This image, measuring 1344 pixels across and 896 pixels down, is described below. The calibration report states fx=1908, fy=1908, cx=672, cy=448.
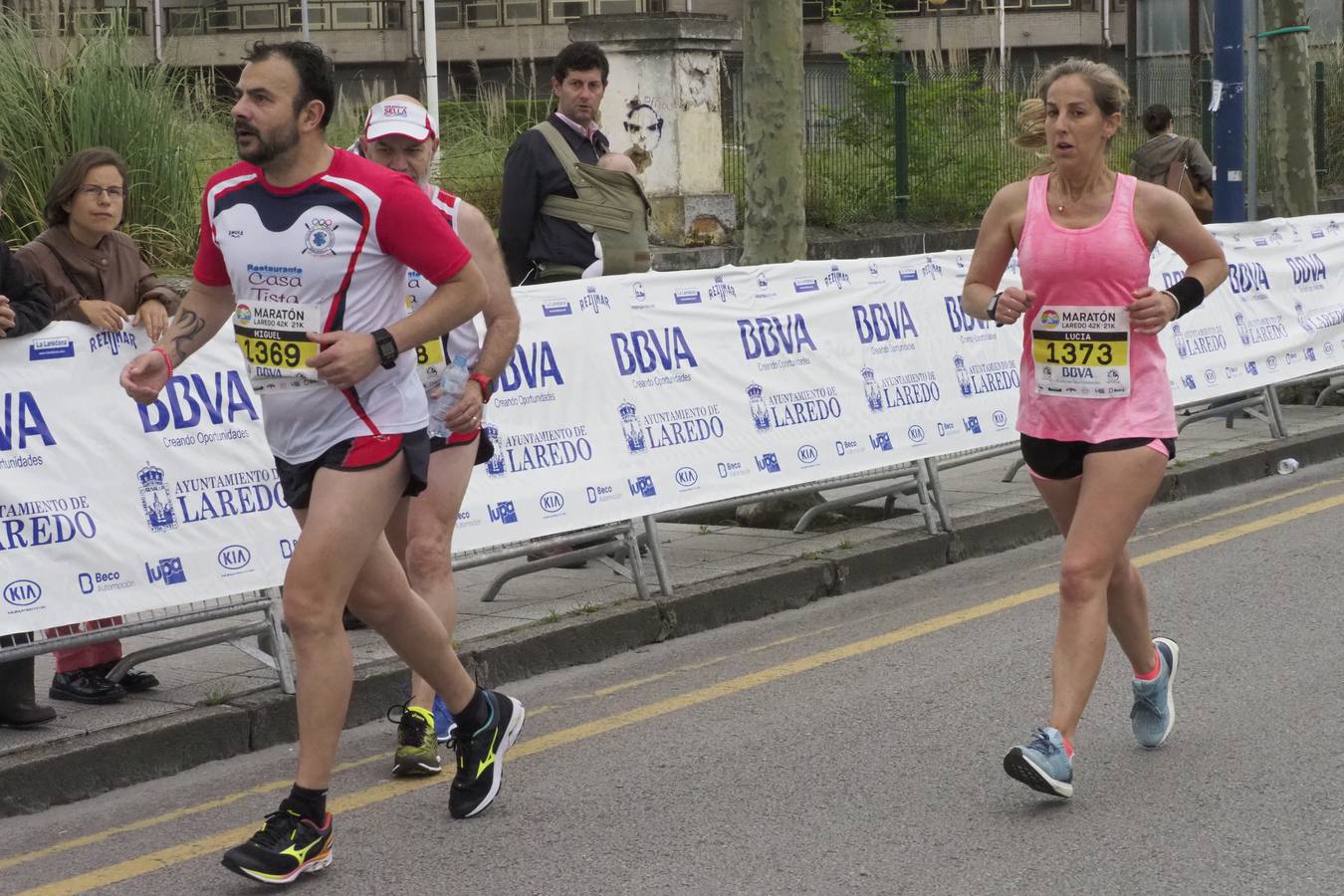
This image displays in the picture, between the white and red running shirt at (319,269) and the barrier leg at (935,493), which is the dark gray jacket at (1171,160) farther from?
the white and red running shirt at (319,269)

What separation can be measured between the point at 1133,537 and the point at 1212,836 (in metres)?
4.68

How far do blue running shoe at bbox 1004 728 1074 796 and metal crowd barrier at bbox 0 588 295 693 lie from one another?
8.56 feet

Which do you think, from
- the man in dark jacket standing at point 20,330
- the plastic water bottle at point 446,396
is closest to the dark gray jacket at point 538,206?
the plastic water bottle at point 446,396

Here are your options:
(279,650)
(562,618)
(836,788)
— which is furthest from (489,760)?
(562,618)

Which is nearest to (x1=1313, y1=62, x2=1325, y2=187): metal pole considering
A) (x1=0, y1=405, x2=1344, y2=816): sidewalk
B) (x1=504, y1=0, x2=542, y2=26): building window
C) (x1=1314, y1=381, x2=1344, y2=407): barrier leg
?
(x1=1314, y1=381, x2=1344, y2=407): barrier leg

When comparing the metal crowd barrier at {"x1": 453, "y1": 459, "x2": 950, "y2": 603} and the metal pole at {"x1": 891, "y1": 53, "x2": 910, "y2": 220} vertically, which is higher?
the metal pole at {"x1": 891, "y1": 53, "x2": 910, "y2": 220}

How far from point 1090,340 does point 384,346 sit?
1983 mm

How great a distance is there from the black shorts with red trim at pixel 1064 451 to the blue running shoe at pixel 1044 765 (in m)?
0.77

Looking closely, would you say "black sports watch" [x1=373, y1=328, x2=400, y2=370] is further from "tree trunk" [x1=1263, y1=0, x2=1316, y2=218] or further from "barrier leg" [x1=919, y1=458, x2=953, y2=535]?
"tree trunk" [x1=1263, y1=0, x2=1316, y2=218]

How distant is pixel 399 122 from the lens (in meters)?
5.89

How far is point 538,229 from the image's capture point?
8234 millimetres

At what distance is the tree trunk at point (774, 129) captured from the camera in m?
10.0

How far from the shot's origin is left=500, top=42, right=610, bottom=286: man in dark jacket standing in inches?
317

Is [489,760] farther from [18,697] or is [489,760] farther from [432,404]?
[18,697]
